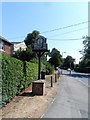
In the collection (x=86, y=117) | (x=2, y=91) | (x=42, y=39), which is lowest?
(x=86, y=117)

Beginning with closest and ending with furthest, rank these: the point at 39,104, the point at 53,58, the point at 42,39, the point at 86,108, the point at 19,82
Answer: the point at 86,108
the point at 39,104
the point at 19,82
the point at 42,39
the point at 53,58

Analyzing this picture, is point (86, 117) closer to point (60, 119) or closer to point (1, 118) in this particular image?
point (60, 119)

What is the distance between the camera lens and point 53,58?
279 feet

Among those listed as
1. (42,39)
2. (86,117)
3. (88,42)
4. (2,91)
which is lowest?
(86,117)

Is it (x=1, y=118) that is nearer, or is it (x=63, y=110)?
(x=1, y=118)

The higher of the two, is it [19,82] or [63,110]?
[19,82]

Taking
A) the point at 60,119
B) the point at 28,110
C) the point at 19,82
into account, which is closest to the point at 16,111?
the point at 28,110

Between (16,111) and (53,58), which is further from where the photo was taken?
(53,58)

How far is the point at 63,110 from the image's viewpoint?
12.1 metres

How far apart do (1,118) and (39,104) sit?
3997mm

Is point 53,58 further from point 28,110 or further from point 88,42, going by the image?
point 28,110

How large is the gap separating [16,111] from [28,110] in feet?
2.03

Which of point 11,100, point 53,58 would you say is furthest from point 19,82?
point 53,58

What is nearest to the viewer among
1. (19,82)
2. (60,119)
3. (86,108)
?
(60,119)
